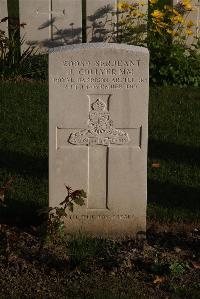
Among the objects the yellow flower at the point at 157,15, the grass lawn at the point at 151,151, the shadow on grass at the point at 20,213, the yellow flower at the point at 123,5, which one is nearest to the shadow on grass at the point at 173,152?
the grass lawn at the point at 151,151

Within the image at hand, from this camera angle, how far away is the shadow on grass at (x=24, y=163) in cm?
702

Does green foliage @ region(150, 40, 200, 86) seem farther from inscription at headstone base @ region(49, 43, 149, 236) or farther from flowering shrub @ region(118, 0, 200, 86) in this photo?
inscription at headstone base @ region(49, 43, 149, 236)

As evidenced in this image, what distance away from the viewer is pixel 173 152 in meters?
7.54

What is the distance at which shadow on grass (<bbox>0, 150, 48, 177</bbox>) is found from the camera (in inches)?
276

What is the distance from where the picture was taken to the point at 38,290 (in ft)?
16.4

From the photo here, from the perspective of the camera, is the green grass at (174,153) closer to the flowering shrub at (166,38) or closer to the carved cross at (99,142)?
the flowering shrub at (166,38)

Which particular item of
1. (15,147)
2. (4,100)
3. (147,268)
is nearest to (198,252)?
(147,268)

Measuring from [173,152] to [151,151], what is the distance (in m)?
0.22

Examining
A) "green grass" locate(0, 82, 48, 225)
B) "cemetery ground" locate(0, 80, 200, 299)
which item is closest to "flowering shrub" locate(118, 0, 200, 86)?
"cemetery ground" locate(0, 80, 200, 299)

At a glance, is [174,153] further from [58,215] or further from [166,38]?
[166,38]

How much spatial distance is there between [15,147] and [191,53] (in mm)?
3226

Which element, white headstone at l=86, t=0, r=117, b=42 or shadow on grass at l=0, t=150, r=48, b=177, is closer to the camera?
shadow on grass at l=0, t=150, r=48, b=177

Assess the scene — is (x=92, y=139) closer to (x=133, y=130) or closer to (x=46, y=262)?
(x=133, y=130)

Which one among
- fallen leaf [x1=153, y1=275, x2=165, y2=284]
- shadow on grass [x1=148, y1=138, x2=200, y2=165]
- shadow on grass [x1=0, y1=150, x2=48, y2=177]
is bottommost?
fallen leaf [x1=153, y1=275, x2=165, y2=284]
